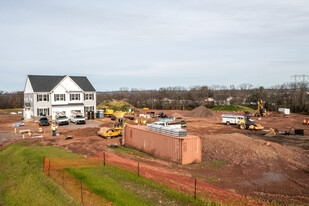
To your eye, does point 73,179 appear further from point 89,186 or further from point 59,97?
point 59,97

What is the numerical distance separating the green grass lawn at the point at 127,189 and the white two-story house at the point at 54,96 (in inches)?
1419

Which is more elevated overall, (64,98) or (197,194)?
(64,98)

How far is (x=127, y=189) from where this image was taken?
1399cm

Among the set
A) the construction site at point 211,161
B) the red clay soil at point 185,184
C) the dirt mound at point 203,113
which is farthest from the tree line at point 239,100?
→ the red clay soil at point 185,184

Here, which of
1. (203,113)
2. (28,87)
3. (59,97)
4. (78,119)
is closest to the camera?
(78,119)

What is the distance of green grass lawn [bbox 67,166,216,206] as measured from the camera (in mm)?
12484

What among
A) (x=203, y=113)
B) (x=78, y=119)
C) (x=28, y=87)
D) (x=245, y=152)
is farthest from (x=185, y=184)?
(x=28, y=87)

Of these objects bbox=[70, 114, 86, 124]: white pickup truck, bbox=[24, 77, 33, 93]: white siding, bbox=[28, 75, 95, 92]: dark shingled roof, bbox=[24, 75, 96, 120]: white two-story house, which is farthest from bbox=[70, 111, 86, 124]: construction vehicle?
bbox=[24, 77, 33, 93]: white siding

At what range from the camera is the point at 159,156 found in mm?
22766

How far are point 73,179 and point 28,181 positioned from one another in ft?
12.8

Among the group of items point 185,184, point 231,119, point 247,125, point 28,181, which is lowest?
point 28,181

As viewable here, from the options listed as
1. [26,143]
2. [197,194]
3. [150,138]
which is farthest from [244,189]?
[26,143]

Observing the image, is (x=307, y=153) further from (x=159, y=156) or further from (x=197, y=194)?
(x=197, y=194)

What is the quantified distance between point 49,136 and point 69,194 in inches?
866
